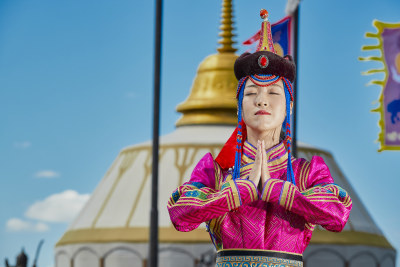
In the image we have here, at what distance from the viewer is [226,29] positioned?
22.4 metres

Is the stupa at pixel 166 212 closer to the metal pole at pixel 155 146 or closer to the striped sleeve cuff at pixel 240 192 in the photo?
the metal pole at pixel 155 146

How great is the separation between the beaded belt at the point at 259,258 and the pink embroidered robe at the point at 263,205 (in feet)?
0.13

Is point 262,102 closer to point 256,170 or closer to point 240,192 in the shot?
point 256,170

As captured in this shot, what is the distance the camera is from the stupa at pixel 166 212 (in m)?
20.2

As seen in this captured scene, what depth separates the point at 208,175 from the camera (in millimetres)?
6742

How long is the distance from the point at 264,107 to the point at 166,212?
13.4 meters

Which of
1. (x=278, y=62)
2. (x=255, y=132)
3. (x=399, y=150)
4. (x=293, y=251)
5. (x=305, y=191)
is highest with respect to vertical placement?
(x=399, y=150)

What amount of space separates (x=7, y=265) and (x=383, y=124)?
274 inches

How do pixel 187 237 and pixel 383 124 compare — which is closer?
pixel 383 124

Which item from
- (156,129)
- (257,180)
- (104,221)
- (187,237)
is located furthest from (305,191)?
(104,221)

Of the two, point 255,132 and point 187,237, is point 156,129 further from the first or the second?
point 255,132

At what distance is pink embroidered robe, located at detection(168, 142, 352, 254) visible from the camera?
6.32 m

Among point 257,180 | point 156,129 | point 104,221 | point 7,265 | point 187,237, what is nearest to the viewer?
point 257,180

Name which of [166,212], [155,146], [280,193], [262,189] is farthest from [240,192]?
[166,212]
